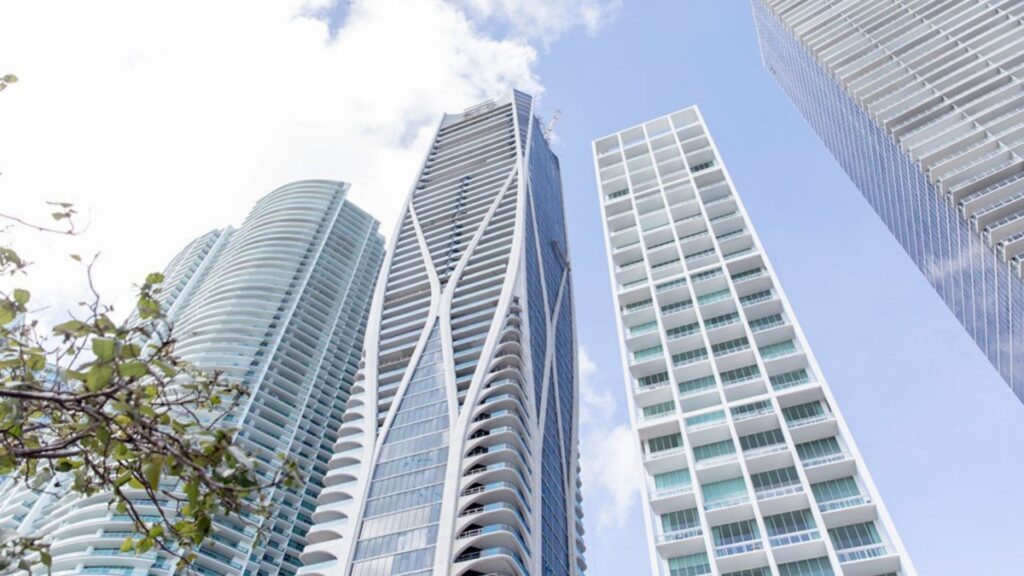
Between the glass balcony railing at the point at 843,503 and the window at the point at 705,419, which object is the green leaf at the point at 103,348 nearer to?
the glass balcony railing at the point at 843,503

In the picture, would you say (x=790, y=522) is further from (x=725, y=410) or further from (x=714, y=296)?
(x=714, y=296)

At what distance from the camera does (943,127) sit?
210ft

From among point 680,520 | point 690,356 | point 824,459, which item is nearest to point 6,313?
point 680,520

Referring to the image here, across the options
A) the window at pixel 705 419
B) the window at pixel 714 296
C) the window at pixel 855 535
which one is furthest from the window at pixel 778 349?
the window at pixel 855 535

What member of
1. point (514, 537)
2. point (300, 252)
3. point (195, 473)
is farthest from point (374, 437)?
point (195, 473)

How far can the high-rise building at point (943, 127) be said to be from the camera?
57750mm

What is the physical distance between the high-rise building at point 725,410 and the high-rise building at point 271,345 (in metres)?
35.4

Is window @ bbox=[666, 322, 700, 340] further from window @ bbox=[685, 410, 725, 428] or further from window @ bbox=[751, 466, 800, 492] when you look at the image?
window @ bbox=[751, 466, 800, 492]

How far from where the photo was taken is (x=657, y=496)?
41969 mm

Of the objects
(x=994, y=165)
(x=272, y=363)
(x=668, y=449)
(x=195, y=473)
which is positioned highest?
(x=272, y=363)

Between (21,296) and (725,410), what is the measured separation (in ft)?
143

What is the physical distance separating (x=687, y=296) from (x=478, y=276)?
36.7m

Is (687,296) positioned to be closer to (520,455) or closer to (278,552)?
(520,455)

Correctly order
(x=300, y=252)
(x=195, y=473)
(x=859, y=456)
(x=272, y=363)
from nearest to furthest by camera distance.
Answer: (x=195, y=473) → (x=859, y=456) → (x=272, y=363) → (x=300, y=252)
